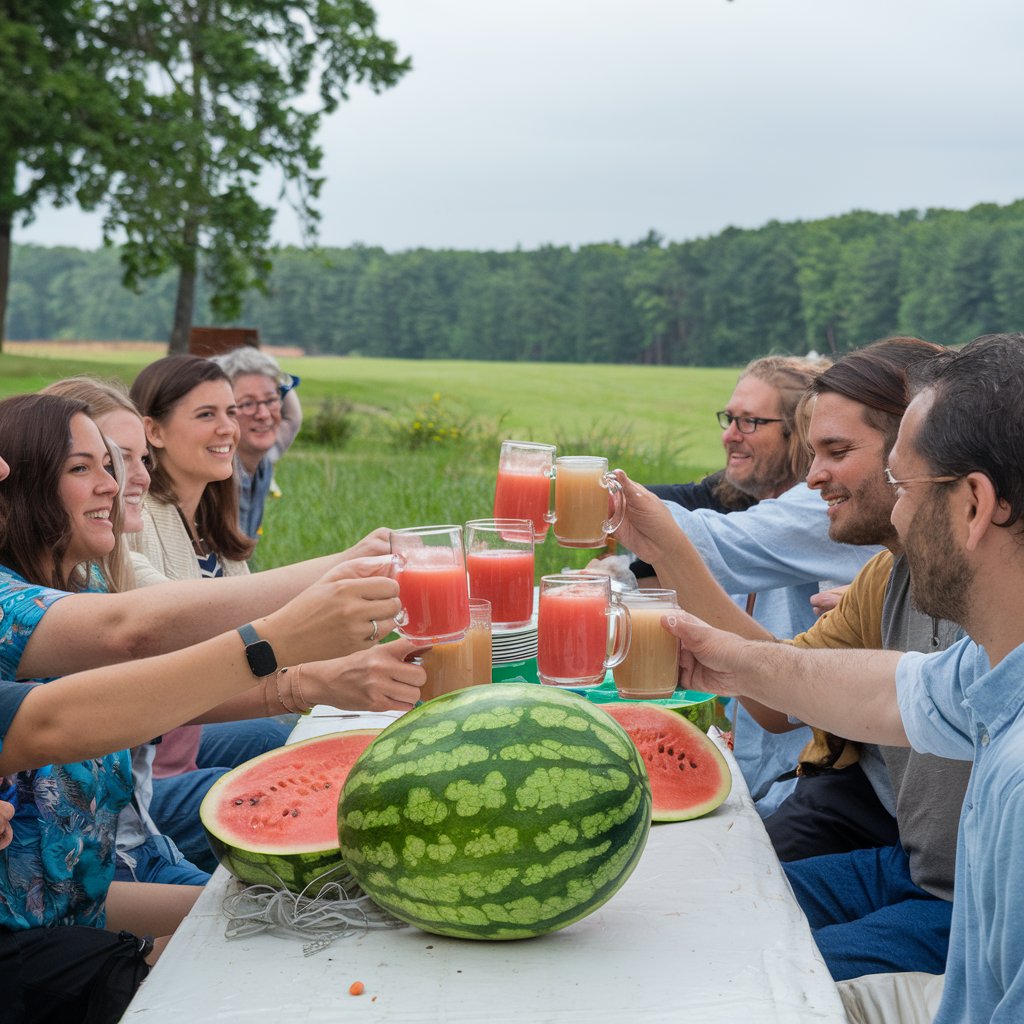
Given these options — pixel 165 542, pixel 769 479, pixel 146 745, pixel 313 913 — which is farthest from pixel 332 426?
pixel 313 913

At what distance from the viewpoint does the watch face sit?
79.9 inches

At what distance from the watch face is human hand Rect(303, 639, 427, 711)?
1.10ft

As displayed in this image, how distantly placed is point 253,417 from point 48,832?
3.69 meters

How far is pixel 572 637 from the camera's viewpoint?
2529mm

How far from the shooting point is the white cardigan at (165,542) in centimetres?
410

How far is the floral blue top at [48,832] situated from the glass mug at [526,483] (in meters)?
1.11

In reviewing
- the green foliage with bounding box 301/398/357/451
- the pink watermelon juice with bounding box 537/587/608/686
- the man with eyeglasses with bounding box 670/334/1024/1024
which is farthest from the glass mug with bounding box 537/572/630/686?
the green foliage with bounding box 301/398/357/451

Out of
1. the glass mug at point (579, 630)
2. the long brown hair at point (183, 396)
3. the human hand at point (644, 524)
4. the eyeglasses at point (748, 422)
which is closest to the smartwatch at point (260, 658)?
the glass mug at point (579, 630)

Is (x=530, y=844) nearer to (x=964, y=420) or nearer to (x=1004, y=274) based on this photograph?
(x=964, y=420)

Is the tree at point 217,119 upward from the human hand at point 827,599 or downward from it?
upward

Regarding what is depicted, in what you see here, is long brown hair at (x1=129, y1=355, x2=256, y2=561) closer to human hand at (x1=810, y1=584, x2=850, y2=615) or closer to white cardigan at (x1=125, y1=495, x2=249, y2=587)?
white cardigan at (x1=125, y1=495, x2=249, y2=587)

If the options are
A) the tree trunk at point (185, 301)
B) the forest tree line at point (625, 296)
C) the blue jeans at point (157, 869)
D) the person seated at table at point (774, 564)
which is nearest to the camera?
the blue jeans at point (157, 869)

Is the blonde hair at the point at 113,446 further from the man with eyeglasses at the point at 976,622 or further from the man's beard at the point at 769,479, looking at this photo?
the man's beard at the point at 769,479

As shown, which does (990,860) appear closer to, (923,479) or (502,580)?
(923,479)
